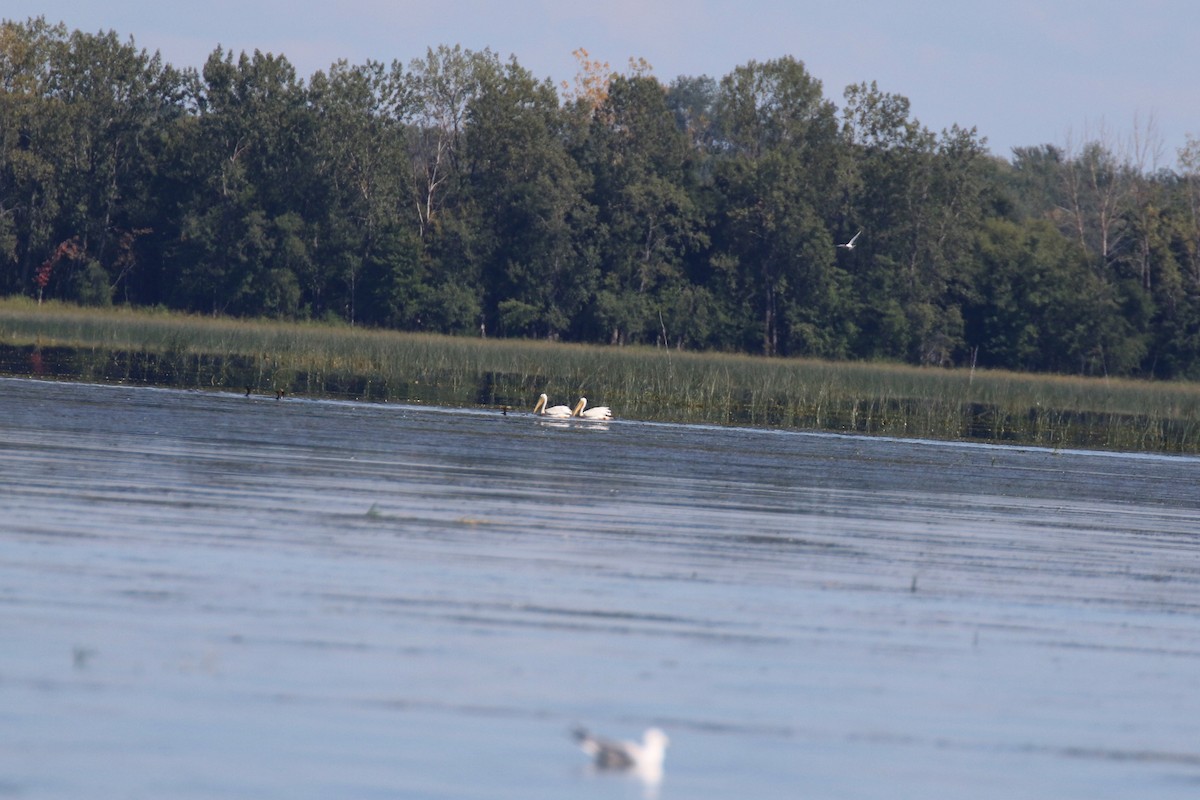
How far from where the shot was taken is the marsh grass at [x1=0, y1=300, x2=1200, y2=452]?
1190 inches

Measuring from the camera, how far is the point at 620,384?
36.0m

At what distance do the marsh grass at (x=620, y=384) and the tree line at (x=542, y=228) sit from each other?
73.8 feet

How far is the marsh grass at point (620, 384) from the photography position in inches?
1190

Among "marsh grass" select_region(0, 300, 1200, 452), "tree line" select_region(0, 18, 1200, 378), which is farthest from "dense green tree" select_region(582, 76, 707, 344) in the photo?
"marsh grass" select_region(0, 300, 1200, 452)

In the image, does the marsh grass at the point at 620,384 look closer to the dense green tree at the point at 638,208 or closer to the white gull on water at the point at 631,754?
the white gull on water at the point at 631,754

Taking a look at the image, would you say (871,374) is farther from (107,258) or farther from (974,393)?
(107,258)

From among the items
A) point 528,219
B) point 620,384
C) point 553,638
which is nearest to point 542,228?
point 528,219

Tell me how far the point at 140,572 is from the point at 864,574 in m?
4.55

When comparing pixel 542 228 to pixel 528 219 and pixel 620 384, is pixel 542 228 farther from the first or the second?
pixel 620 384

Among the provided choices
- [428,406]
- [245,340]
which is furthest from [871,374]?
[428,406]

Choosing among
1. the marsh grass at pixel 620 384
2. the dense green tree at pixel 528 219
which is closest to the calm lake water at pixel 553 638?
the marsh grass at pixel 620 384

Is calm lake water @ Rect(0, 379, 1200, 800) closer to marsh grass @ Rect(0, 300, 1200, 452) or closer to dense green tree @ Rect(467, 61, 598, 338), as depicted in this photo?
marsh grass @ Rect(0, 300, 1200, 452)

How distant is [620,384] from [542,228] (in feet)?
125

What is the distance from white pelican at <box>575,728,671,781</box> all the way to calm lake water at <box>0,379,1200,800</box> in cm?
7
